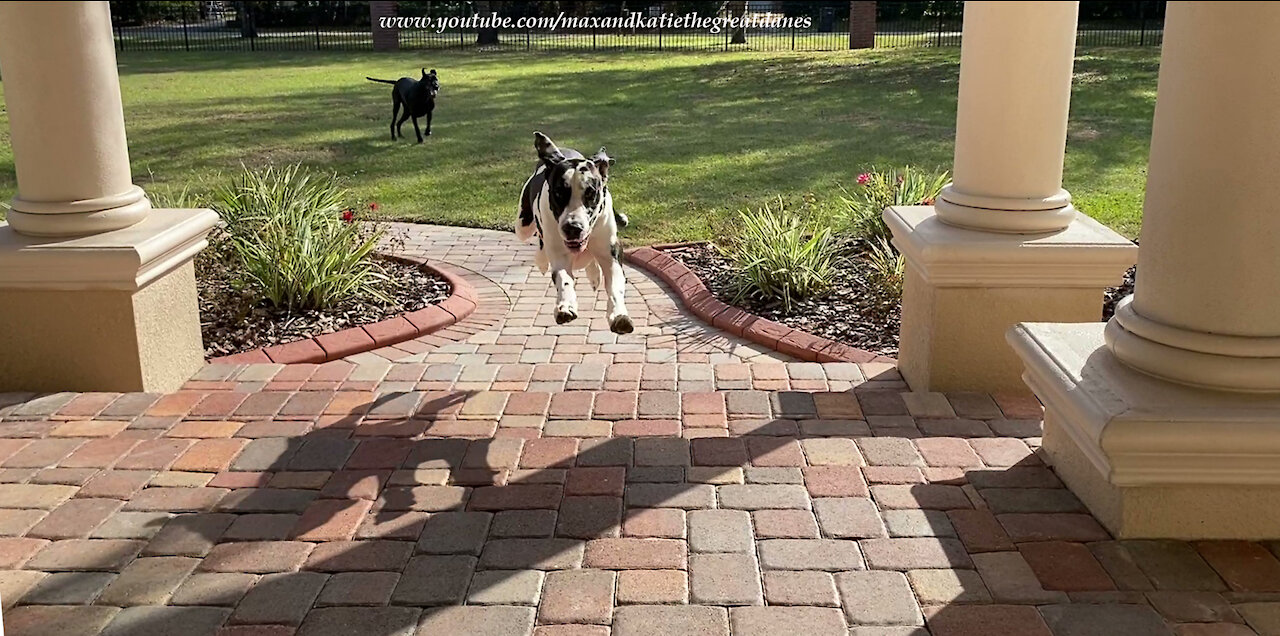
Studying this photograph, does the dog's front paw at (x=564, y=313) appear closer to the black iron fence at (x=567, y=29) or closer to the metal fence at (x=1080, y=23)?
the metal fence at (x=1080, y=23)

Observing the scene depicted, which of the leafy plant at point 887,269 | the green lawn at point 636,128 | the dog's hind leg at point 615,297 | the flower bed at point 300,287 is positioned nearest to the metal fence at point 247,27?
the green lawn at point 636,128

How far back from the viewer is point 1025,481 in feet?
12.6

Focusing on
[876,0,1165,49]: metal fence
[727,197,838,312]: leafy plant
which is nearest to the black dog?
[727,197,838,312]: leafy plant

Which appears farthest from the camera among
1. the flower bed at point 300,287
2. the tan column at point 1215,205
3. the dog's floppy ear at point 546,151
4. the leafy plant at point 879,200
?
the leafy plant at point 879,200

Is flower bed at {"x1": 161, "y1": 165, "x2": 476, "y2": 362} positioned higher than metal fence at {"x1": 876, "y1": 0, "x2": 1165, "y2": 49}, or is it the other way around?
metal fence at {"x1": 876, "y1": 0, "x2": 1165, "y2": 49}

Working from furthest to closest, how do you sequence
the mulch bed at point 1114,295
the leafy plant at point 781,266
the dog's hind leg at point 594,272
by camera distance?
1. the leafy plant at point 781,266
2. the mulch bed at point 1114,295
3. the dog's hind leg at point 594,272

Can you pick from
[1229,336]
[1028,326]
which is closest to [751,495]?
[1028,326]

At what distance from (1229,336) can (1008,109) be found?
182 cm

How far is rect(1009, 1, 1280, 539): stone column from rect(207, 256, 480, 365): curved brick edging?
380cm

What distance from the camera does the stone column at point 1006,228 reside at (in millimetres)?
4688

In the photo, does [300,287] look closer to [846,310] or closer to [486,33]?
[846,310]

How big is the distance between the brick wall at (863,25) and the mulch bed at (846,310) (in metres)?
23.6

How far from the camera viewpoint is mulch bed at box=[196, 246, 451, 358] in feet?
19.6

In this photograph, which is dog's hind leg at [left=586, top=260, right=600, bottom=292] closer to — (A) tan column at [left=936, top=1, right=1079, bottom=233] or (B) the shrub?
(A) tan column at [left=936, top=1, right=1079, bottom=233]
